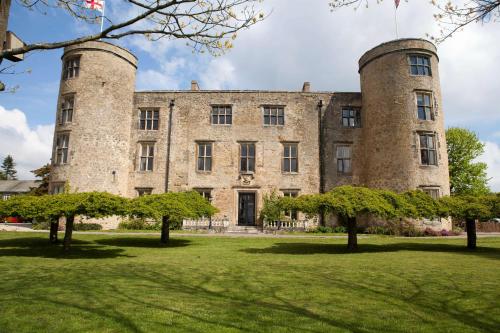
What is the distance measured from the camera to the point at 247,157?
88.4ft

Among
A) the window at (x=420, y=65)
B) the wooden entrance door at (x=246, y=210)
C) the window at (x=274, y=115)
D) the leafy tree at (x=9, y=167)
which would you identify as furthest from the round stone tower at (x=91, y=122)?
the leafy tree at (x=9, y=167)

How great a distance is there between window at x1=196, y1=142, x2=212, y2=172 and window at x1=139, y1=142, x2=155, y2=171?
149 inches

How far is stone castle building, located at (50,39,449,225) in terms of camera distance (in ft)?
79.1

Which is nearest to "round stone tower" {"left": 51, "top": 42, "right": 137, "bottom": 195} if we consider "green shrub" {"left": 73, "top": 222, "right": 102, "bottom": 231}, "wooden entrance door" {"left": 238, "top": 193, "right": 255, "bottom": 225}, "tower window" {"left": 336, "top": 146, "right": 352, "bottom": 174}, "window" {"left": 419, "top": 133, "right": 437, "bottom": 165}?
"green shrub" {"left": 73, "top": 222, "right": 102, "bottom": 231}

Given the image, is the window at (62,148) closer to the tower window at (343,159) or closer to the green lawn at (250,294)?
the green lawn at (250,294)

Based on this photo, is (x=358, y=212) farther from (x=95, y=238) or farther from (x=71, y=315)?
(x=95, y=238)

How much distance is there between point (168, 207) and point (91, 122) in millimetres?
14285

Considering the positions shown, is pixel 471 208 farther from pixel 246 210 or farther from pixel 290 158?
pixel 246 210

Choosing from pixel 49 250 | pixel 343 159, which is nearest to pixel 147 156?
pixel 49 250

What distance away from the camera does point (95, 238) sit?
58.7 ft

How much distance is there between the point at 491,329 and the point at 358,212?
885 cm

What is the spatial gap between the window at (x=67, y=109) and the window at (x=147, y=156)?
5.61 metres

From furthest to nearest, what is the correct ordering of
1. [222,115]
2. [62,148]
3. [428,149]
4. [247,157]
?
1. [222,115]
2. [247,157]
3. [62,148]
4. [428,149]

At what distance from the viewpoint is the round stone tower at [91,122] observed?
24328 millimetres
